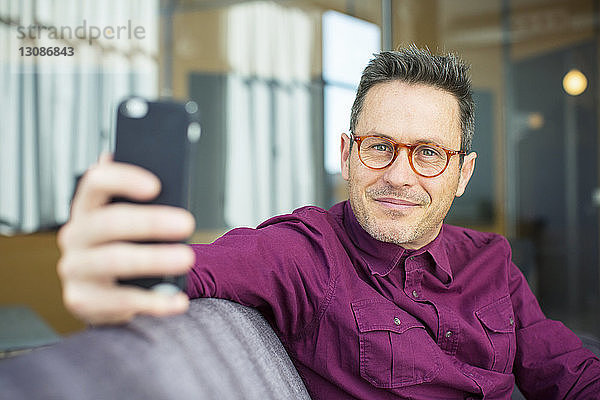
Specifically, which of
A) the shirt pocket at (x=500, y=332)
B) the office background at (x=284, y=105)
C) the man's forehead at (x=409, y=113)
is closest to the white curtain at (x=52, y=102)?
the office background at (x=284, y=105)

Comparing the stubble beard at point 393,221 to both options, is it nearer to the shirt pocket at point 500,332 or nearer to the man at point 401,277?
the man at point 401,277

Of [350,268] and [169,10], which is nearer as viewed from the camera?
[350,268]

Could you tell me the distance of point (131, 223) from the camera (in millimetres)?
511

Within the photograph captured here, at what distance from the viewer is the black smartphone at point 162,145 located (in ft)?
1.81

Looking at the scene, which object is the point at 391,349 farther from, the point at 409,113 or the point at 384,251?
the point at 409,113

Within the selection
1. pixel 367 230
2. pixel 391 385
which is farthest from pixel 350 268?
pixel 391 385

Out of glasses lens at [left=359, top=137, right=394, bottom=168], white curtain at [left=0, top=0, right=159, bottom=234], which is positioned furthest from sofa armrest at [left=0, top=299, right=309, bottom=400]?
white curtain at [left=0, top=0, right=159, bottom=234]

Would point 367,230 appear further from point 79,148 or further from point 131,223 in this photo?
point 79,148

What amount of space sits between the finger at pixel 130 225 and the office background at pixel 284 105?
3.33 m

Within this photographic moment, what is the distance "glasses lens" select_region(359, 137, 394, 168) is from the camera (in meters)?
1.34

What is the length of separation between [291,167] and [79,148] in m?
1.38

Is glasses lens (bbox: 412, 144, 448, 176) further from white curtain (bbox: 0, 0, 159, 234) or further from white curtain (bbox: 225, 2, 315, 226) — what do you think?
white curtain (bbox: 0, 0, 159, 234)

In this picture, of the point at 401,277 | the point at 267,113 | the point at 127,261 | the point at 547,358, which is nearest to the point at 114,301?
the point at 127,261

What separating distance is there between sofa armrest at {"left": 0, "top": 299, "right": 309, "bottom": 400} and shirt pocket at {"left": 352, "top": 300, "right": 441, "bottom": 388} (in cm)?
30
